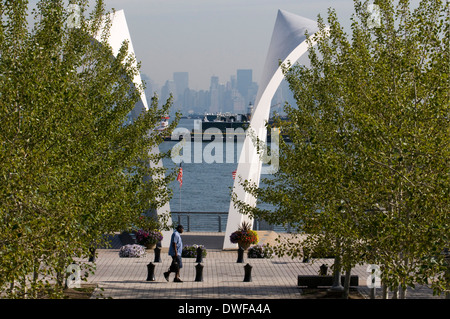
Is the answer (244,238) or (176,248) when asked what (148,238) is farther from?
(176,248)

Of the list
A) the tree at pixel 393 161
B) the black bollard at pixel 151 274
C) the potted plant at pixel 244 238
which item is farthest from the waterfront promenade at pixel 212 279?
the tree at pixel 393 161

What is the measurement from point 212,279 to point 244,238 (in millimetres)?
6344

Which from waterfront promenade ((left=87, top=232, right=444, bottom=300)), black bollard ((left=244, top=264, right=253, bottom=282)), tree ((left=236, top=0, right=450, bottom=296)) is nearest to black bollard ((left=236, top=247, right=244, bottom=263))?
waterfront promenade ((left=87, top=232, right=444, bottom=300))

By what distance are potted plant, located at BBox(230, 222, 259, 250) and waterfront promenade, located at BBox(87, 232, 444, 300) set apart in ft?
1.79

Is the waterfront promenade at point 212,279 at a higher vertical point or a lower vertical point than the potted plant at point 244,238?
lower

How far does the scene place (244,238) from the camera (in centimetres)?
2647

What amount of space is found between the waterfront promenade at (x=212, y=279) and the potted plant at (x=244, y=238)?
1.79 ft

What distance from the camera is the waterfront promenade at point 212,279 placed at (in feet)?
58.5

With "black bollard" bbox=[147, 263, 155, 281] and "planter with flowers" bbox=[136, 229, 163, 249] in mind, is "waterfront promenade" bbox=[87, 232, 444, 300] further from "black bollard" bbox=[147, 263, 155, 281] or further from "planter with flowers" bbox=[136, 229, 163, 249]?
"planter with flowers" bbox=[136, 229, 163, 249]

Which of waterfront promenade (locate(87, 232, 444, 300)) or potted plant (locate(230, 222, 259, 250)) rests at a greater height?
potted plant (locate(230, 222, 259, 250))

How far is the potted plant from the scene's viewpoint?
86.8 ft

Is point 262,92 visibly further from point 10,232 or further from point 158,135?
point 10,232

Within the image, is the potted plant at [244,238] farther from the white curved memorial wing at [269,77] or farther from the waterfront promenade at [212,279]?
the white curved memorial wing at [269,77]

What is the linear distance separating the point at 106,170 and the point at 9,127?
13.3ft
